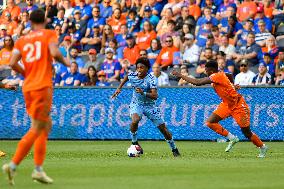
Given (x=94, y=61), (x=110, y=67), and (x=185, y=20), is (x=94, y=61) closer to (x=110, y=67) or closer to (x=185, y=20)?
(x=110, y=67)

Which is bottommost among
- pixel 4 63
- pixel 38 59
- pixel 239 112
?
pixel 4 63

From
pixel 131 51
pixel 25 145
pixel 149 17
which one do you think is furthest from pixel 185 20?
pixel 25 145

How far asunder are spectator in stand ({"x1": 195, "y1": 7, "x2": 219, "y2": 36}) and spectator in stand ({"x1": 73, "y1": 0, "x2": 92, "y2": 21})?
4757mm

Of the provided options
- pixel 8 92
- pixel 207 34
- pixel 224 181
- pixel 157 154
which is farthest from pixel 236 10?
pixel 224 181

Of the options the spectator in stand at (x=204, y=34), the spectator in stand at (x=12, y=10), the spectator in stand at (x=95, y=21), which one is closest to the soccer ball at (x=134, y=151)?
the spectator in stand at (x=204, y=34)

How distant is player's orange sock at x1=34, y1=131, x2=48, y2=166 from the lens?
1188 centimetres

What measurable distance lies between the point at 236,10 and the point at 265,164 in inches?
474

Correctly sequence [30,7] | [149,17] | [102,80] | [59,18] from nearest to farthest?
[102,80] < [149,17] < [59,18] < [30,7]

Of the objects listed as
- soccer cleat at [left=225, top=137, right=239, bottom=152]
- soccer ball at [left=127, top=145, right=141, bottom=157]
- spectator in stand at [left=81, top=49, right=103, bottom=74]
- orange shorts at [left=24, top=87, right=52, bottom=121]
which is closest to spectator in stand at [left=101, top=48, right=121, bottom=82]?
spectator in stand at [left=81, top=49, right=103, bottom=74]

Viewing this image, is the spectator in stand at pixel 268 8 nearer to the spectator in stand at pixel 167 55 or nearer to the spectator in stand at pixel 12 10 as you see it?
the spectator in stand at pixel 167 55

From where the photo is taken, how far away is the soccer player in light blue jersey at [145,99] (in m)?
17.8

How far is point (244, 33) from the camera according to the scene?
84.4 feet

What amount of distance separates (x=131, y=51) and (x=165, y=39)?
1308mm

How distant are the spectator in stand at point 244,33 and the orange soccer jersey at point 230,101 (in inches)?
272
